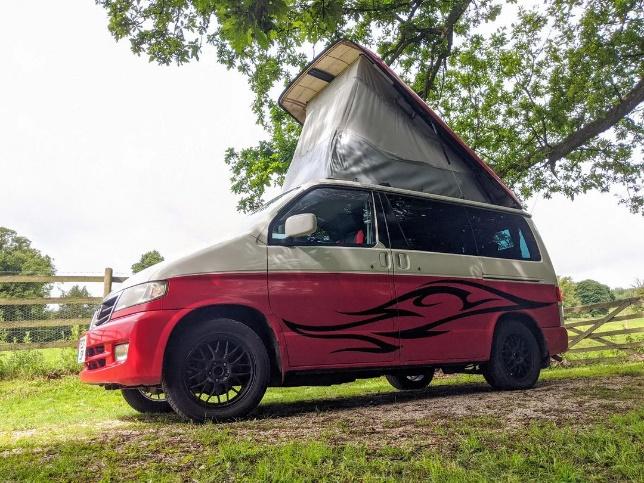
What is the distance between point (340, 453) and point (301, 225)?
1.99m

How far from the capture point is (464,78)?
14.7 meters

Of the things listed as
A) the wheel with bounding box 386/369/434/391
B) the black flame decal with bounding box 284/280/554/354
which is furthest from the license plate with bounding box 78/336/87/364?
the wheel with bounding box 386/369/434/391

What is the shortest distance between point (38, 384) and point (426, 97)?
10.1m

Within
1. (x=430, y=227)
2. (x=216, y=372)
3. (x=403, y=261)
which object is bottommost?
(x=216, y=372)

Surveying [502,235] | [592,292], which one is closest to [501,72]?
[502,235]

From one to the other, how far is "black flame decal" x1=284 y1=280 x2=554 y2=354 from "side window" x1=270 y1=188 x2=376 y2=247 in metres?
0.68

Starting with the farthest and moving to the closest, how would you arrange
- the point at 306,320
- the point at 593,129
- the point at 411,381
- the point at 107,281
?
the point at 593,129, the point at 107,281, the point at 411,381, the point at 306,320

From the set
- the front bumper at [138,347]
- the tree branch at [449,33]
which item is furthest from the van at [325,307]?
the tree branch at [449,33]

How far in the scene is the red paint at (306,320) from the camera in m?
4.16

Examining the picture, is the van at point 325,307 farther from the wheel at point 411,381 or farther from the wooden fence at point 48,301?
the wooden fence at point 48,301

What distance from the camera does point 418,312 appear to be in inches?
211

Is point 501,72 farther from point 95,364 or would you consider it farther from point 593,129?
point 95,364

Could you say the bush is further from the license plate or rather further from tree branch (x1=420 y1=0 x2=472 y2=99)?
the license plate

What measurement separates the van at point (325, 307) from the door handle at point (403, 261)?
0.01 meters
